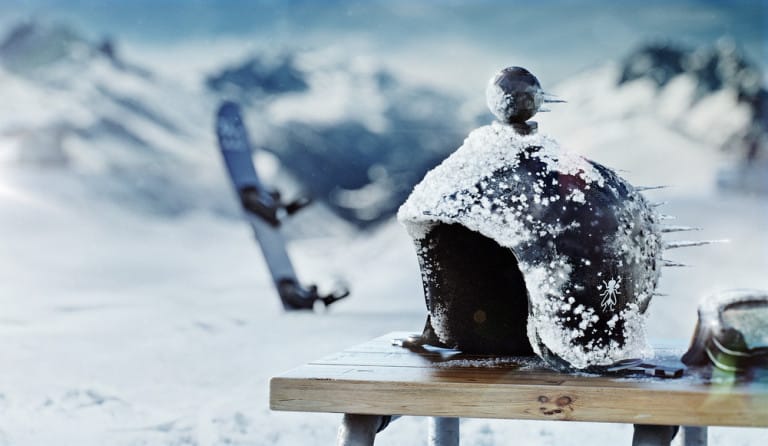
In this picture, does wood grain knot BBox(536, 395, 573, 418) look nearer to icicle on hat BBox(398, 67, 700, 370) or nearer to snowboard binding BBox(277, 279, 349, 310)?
icicle on hat BBox(398, 67, 700, 370)

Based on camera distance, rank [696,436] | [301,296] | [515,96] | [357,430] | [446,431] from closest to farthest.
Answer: [357,430], [515,96], [696,436], [446,431], [301,296]

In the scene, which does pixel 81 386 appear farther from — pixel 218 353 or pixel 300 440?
pixel 300 440

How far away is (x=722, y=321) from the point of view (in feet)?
5.03

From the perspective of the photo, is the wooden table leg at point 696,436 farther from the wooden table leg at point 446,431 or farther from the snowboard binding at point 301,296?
the snowboard binding at point 301,296

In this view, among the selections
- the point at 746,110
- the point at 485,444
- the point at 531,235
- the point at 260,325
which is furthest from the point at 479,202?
the point at 746,110

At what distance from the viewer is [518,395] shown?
1.48 meters

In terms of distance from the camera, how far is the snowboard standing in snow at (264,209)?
4.73m

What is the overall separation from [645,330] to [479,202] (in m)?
0.38

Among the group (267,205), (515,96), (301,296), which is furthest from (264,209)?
(515,96)

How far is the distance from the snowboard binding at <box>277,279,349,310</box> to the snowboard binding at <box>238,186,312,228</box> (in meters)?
0.31

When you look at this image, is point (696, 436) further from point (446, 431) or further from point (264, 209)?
point (264, 209)

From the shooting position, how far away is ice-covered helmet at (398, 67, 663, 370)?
162 centimetres

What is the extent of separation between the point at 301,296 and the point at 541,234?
3.18 metres

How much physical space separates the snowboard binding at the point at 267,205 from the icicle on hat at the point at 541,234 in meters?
2.91
